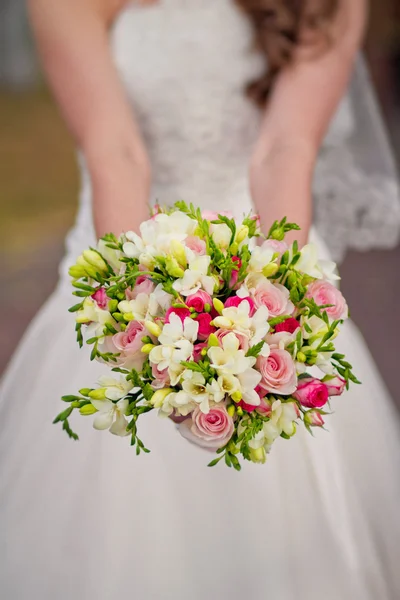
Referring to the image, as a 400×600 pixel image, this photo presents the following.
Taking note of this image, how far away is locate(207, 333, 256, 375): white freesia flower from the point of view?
1.04 m

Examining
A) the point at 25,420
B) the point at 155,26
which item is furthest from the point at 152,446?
the point at 155,26

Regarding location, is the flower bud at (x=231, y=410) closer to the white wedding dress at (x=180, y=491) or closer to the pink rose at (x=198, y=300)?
the pink rose at (x=198, y=300)

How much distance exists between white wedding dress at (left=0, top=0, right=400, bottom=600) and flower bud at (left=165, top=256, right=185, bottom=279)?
0.56 metres

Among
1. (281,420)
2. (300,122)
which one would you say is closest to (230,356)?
(281,420)

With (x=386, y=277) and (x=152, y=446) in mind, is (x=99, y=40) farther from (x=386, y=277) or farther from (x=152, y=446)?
(x=386, y=277)

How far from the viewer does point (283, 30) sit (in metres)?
1.90

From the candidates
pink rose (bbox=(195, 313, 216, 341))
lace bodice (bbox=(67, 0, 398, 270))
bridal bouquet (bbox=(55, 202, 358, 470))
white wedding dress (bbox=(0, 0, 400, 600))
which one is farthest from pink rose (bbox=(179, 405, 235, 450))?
lace bodice (bbox=(67, 0, 398, 270))

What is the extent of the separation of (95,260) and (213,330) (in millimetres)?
223

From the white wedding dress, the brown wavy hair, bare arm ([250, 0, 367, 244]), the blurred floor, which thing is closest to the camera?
the white wedding dress

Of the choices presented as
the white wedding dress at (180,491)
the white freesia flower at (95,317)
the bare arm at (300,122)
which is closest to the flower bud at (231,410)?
the white freesia flower at (95,317)

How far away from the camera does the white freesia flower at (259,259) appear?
44.2 inches

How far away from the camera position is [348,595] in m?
1.50

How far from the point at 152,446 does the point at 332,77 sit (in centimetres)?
94

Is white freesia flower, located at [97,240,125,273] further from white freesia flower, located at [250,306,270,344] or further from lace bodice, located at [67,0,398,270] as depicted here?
lace bodice, located at [67,0,398,270]
